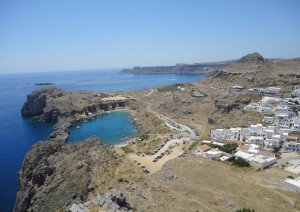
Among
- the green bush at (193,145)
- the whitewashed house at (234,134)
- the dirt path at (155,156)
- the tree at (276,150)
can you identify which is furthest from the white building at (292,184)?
the whitewashed house at (234,134)

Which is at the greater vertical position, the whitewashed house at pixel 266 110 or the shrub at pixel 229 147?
the whitewashed house at pixel 266 110

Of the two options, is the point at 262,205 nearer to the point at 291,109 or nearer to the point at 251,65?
the point at 291,109

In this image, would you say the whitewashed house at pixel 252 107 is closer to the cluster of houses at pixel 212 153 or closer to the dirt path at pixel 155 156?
the cluster of houses at pixel 212 153

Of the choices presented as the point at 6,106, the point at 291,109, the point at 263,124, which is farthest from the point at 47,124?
the point at 291,109

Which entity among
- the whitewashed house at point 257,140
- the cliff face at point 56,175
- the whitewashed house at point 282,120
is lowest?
the cliff face at point 56,175

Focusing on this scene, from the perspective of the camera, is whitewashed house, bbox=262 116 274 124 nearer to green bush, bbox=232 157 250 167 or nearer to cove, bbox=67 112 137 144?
green bush, bbox=232 157 250 167
